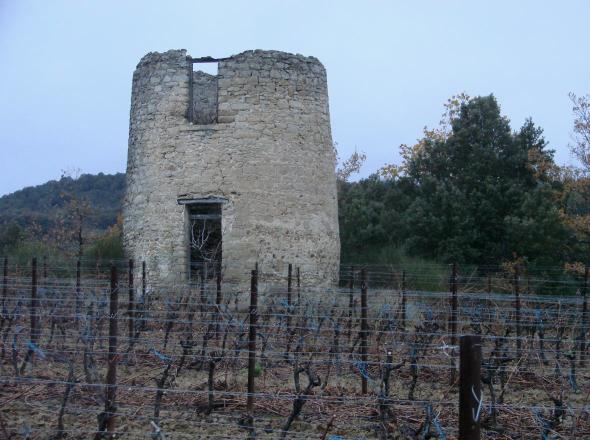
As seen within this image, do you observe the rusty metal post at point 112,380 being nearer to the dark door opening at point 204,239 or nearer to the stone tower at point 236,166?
the dark door opening at point 204,239

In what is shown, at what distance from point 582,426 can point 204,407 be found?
290cm

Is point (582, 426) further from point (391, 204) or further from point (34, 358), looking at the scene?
point (391, 204)

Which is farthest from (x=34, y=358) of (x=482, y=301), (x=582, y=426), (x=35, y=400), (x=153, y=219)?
(x=482, y=301)

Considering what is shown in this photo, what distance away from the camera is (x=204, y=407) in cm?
558

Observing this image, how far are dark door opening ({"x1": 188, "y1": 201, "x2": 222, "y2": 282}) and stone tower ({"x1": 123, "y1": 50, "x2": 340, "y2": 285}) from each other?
0.13 meters

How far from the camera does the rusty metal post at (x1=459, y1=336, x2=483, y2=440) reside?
296 cm

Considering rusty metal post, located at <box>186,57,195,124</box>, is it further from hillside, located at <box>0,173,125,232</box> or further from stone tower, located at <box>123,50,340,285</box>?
hillside, located at <box>0,173,125,232</box>

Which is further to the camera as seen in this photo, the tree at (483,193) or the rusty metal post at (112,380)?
the tree at (483,193)

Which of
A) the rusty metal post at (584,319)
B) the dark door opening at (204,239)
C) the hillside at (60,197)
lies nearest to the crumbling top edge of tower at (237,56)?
the dark door opening at (204,239)

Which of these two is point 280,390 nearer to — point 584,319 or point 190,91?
point 584,319

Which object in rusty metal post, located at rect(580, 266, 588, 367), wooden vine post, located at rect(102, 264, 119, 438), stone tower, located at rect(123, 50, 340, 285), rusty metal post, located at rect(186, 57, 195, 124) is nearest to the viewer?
wooden vine post, located at rect(102, 264, 119, 438)

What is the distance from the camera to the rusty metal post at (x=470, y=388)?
296 centimetres

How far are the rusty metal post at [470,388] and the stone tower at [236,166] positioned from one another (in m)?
8.00

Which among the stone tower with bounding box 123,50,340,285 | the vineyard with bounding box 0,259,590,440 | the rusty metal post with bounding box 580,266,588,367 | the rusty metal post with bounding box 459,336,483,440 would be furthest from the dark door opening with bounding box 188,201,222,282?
the rusty metal post with bounding box 459,336,483,440
